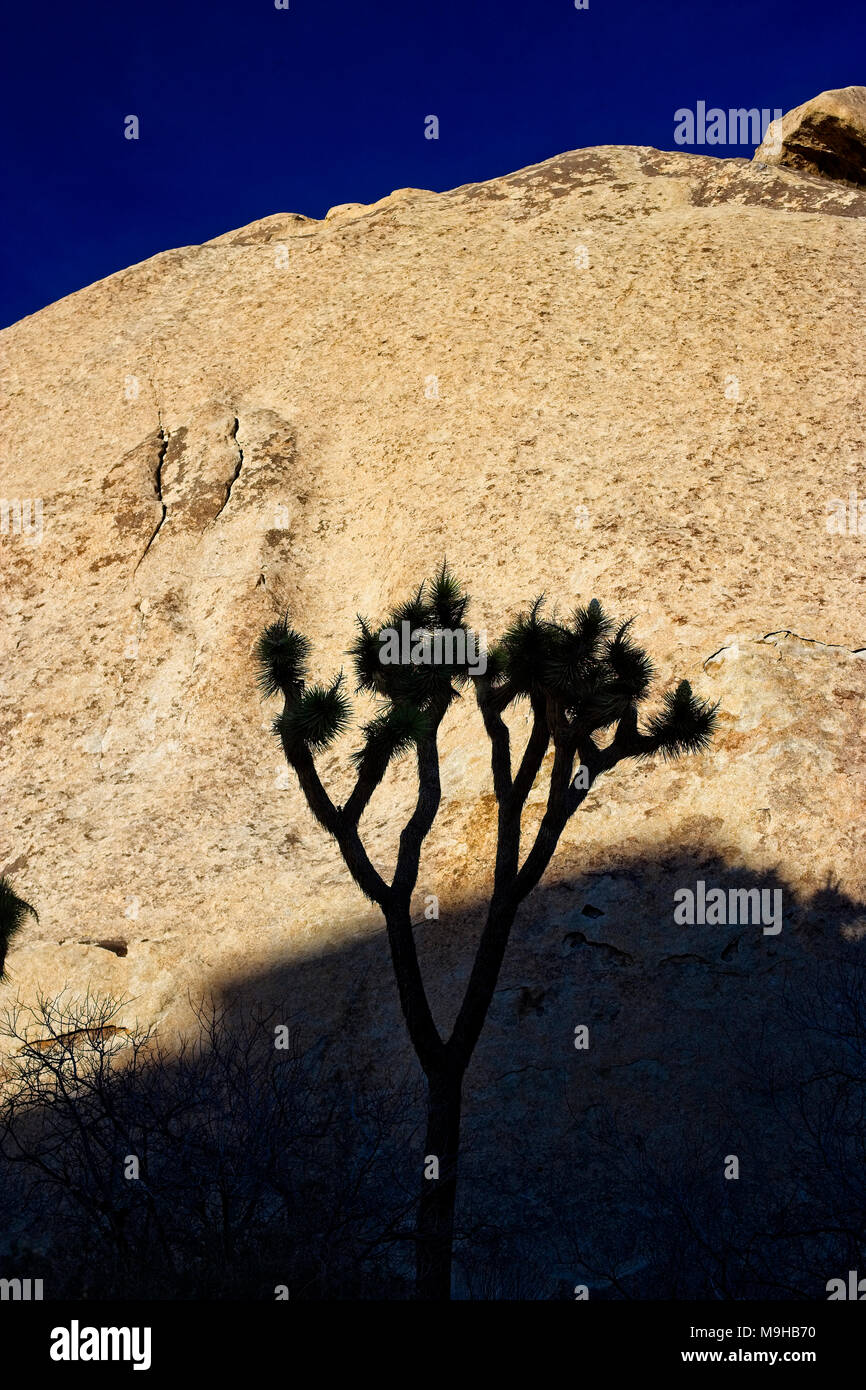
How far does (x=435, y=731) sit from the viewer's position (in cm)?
1221

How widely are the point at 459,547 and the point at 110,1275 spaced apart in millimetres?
16459

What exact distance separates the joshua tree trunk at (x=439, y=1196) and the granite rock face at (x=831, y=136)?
38432 millimetres

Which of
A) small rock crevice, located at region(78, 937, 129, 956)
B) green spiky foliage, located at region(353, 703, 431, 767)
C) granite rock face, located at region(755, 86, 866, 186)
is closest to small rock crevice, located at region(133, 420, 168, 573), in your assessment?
small rock crevice, located at region(78, 937, 129, 956)

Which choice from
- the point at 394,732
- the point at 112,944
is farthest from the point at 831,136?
the point at 394,732

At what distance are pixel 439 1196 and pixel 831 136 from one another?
4066 cm

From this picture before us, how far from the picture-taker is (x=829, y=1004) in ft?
49.3

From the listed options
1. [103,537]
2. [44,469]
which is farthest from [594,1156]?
[44,469]

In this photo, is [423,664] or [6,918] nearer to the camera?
[423,664]

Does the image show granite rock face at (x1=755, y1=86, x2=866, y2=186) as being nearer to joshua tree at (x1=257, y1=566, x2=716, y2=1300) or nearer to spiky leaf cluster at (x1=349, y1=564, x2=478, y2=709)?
spiky leaf cluster at (x1=349, y1=564, x2=478, y2=709)

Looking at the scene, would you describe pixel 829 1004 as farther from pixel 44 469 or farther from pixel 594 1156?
pixel 44 469

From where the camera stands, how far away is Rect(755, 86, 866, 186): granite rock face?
134ft

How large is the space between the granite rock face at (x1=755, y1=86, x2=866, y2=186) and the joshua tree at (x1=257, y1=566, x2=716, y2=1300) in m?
35.2

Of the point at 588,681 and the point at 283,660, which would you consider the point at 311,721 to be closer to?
the point at 283,660

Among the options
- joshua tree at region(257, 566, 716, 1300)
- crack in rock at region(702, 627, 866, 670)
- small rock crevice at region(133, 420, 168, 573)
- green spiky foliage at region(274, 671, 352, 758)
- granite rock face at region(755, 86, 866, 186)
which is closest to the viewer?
green spiky foliage at region(274, 671, 352, 758)
